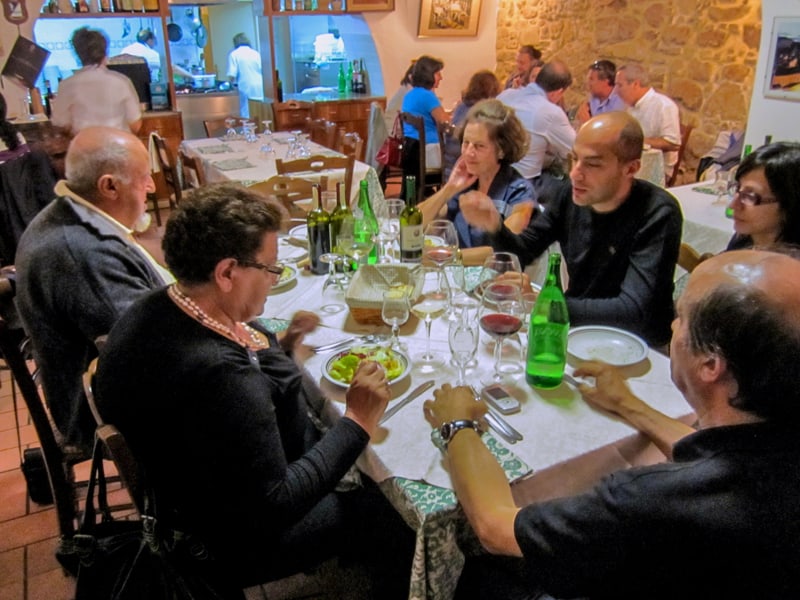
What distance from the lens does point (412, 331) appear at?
1.75 meters

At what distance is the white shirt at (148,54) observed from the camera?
655 cm

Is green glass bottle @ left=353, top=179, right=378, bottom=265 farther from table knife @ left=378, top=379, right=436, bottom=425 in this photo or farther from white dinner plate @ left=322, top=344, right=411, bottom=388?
table knife @ left=378, top=379, right=436, bottom=425

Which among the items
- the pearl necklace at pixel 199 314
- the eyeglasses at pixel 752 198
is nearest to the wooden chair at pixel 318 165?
the eyeglasses at pixel 752 198

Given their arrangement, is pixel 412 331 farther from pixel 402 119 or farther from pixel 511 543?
pixel 402 119

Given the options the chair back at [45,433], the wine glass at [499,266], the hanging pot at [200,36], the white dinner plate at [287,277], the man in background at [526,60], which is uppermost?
the hanging pot at [200,36]

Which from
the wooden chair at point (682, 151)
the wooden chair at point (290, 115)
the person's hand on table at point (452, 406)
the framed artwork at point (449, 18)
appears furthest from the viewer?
the framed artwork at point (449, 18)

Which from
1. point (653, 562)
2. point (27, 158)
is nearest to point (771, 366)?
point (653, 562)

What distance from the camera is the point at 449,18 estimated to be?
689 centimetres

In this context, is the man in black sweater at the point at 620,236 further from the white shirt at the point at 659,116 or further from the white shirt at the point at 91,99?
the white shirt at the point at 91,99

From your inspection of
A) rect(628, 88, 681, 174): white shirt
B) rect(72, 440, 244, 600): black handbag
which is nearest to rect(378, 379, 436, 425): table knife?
rect(72, 440, 244, 600): black handbag

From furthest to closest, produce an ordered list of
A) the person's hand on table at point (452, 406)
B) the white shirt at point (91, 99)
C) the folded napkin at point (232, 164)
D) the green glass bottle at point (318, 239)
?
the white shirt at point (91, 99)
the folded napkin at point (232, 164)
the green glass bottle at point (318, 239)
the person's hand on table at point (452, 406)

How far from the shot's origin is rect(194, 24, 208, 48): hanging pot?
331 inches

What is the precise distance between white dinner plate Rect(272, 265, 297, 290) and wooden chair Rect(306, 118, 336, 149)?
10.3ft

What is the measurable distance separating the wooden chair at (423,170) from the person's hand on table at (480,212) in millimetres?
2701
